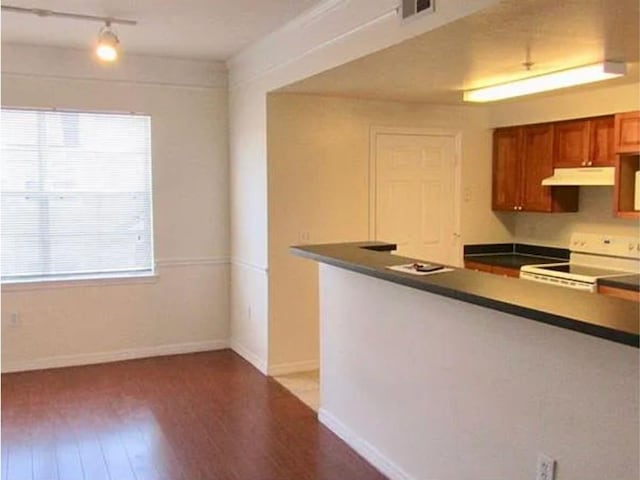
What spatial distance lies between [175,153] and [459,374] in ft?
12.0

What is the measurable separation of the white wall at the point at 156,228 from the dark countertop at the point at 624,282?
10.5ft

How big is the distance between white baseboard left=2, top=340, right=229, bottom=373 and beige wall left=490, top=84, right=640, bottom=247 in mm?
3113

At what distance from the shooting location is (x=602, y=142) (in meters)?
4.88

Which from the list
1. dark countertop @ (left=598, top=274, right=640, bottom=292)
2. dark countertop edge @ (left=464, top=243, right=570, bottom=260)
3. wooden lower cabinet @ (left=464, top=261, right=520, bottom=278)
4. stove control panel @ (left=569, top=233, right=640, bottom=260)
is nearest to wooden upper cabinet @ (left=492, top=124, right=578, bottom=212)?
stove control panel @ (left=569, top=233, right=640, bottom=260)

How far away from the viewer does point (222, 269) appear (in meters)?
5.82

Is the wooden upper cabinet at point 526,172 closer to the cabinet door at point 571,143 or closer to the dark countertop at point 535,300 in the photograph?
the cabinet door at point 571,143

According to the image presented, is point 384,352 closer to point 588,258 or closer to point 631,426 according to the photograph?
point 631,426

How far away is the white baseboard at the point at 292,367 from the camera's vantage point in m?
5.02

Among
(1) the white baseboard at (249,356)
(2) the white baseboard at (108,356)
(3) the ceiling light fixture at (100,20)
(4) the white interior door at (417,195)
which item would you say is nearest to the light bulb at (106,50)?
(3) the ceiling light fixture at (100,20)

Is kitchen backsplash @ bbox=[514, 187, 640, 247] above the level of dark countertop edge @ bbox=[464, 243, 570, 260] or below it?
above

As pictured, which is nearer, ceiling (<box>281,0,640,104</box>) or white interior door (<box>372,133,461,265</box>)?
ceiling (<box>281,0,640,104</box>)

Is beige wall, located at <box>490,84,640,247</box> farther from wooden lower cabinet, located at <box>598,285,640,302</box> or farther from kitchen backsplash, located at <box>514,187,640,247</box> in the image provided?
wooden lower cabinet, located at <box>598,285,640,302</box>

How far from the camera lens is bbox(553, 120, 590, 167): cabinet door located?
16.5 feet

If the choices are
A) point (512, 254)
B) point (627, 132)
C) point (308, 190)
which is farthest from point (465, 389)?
point (512, 254)
